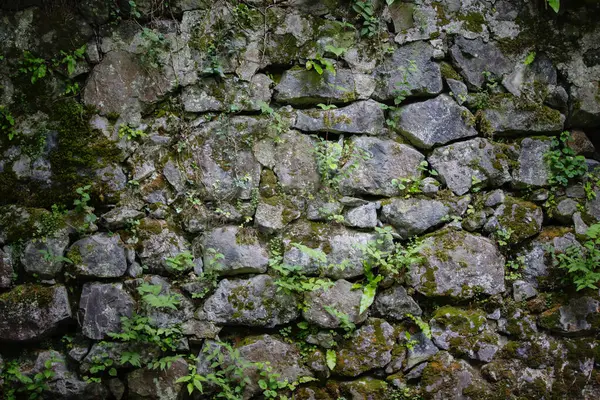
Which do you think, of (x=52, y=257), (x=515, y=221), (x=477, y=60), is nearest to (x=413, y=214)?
(x=515, y=221)

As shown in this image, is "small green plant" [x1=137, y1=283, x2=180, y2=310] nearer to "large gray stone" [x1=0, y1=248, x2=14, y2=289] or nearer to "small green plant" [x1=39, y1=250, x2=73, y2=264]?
"small green plant" [x1=39, y1=250, x2=73, y2=264]

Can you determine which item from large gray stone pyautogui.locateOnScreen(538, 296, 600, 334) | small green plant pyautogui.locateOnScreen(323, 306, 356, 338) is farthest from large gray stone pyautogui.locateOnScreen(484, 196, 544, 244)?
small green plant pyautogui.locateOnScreen(323, 306, 356, 338)

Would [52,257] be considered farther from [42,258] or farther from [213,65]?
[213,65]

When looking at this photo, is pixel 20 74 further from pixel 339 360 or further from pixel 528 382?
pixel 528 382

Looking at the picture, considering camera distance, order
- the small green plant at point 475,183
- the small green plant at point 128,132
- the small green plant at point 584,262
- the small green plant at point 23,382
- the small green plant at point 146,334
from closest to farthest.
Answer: the small green plant at point 23,382, the small green plant at point 146,334, the small green plant at point 584,262, the small green plant at point 128,132, the small green plant at point 475,183

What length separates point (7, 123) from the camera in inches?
159

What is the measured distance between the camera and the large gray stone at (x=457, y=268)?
13.7ft

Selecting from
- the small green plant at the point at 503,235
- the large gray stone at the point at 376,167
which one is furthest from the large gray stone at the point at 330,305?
the small green plant at the point at 503,235

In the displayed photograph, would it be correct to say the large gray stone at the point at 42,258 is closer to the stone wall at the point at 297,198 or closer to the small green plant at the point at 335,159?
the stone wall at the point at 297,198

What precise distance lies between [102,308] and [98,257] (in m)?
0.42

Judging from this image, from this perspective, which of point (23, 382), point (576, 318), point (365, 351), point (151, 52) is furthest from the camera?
point (151, 52)

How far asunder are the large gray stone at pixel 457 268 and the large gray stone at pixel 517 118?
1091 mm

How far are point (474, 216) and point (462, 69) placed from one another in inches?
54.1

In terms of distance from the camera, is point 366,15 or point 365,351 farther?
point 366,15
